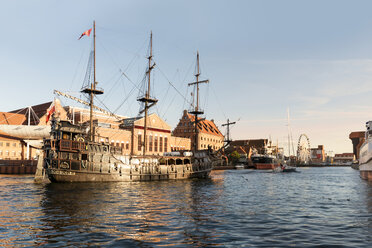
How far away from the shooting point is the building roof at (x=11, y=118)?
293ft

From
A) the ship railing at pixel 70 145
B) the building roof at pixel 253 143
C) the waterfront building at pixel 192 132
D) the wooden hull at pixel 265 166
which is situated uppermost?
the waterfront building at pixel 192 132

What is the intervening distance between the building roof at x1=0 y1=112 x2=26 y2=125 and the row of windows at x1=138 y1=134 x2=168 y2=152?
38554mm

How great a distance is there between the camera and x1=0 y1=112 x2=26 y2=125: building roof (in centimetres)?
8938

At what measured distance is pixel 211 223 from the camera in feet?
54.4

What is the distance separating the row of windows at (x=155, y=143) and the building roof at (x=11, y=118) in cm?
3855

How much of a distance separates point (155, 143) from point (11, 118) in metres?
47.1

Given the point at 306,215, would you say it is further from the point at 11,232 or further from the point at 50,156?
the point at 50,156

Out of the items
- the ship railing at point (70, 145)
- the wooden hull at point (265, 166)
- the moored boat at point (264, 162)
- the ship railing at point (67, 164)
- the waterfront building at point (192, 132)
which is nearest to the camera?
the ship railing at point (70, 145)

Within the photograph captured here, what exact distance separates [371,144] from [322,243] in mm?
38387

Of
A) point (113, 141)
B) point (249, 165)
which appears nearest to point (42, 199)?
point (113, 141)

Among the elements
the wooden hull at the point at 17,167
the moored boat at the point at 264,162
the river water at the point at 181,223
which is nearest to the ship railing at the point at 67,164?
the river water at the point at 181,223

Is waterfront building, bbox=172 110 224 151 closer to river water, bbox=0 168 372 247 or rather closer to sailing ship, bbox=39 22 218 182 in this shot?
sailing ship, bbox=39 22 218 182

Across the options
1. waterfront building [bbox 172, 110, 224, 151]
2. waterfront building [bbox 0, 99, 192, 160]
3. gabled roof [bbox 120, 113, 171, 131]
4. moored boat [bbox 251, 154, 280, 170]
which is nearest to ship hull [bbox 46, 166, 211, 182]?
waterfront building [bbox 0, 99, 192, 160]

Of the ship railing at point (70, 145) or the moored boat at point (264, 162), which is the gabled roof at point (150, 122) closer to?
the moored boat at point (264, 162)
